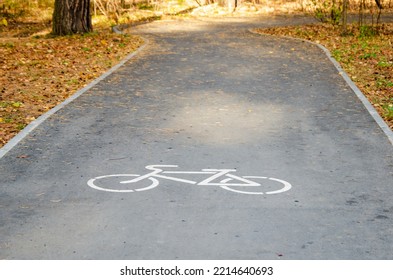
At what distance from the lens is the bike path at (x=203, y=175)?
6.20m

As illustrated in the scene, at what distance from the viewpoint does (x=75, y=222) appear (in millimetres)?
6750

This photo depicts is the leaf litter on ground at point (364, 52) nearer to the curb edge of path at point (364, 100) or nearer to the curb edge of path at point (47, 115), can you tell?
the curb edge of path at point (364, 100)

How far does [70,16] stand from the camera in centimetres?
2441

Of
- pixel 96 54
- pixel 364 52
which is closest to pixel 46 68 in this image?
pixel 96 54

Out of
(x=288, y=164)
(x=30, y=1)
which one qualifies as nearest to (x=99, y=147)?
(x=288, y=164)

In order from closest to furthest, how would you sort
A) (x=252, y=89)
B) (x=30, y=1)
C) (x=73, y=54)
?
(x=252, y=89)
(x=73, y=54)
(x=30, y=1)

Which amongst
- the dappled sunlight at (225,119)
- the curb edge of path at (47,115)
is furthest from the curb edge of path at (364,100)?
the curb edge of path at (47,115)

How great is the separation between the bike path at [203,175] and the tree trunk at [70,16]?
30.8ft

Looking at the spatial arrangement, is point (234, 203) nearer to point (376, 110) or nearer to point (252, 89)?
point (376, 110)

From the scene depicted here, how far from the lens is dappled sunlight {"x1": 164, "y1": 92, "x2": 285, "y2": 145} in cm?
1041

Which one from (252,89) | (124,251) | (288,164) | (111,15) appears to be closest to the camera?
(124,251)

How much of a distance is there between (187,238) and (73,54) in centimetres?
1429

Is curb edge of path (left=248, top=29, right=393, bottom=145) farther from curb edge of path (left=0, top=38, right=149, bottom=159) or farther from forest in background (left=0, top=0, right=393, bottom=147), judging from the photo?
curb edge of path (left=0, top=38, right=149, bottom=159)

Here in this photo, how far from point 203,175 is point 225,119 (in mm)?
3337
